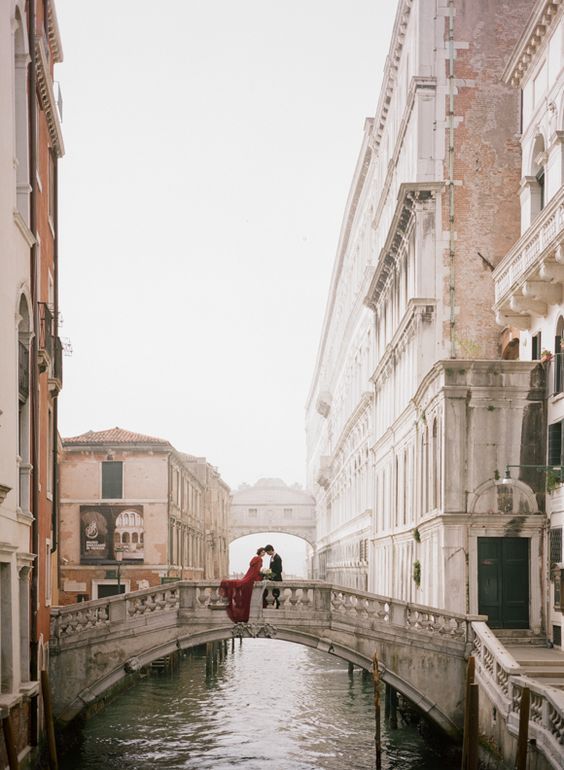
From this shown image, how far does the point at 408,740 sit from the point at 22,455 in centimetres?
1242

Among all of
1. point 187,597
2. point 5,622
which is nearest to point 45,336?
point 187,597

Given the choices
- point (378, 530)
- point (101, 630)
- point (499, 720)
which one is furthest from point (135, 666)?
point (378, 530)

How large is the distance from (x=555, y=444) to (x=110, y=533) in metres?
26.3

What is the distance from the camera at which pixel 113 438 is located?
49469 millimetres

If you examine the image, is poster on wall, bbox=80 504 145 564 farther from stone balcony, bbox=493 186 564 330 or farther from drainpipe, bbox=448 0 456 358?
stone balcony, bbox=493 186 564 330

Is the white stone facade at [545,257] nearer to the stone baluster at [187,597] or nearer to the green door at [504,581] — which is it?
the green door at [504,581]

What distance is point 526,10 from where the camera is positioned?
32906 millimetres

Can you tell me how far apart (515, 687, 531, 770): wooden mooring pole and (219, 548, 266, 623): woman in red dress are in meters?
8.66

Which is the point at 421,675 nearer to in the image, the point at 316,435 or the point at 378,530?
the point at 378,530

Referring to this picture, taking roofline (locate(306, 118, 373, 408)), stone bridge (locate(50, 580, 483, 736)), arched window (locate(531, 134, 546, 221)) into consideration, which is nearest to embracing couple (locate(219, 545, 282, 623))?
stone bridge (locate(50, 580, 483, 736))

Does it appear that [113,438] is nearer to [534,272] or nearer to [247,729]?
[247,729]

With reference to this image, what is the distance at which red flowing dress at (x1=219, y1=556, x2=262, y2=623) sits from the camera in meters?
25.3

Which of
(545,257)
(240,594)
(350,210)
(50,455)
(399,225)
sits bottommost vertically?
(240,594)

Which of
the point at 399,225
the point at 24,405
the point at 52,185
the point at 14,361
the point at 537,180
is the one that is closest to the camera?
the point at 14,361
